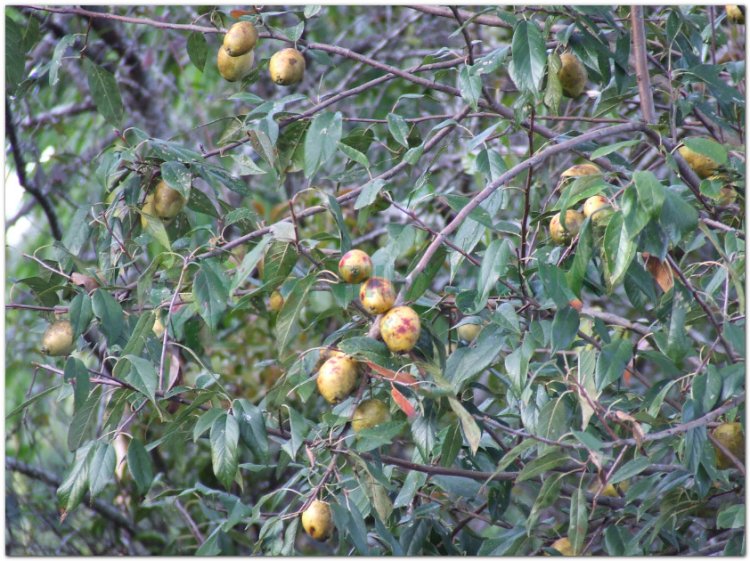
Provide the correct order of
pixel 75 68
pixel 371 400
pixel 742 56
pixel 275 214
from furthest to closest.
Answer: pixel 75 68, pixel 275 214, pixel 742 56, pixel 371 400

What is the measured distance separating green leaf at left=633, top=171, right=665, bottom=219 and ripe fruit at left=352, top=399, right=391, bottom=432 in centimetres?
46

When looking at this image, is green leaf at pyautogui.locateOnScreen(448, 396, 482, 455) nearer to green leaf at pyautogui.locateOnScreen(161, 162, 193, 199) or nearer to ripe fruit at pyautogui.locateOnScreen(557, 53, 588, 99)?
green leaf at pyautogui.locateOnScreen(161, 162, 193, 199)

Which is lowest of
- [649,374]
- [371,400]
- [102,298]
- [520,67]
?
[649,374]

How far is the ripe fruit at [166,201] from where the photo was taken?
159 centimetres

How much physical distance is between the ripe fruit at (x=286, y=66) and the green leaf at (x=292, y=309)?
52 cm

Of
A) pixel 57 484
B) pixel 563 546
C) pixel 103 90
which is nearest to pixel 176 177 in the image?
pixel 103 90

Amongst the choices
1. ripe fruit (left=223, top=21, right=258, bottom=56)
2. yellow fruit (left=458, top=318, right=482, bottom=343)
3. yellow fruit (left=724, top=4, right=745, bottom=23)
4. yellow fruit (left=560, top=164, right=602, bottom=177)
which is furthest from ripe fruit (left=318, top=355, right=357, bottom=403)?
yellow fruit (left=724, top=4, right=745, bottom=23)

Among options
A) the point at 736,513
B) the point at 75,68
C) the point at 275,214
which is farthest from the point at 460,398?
the point at 75,68

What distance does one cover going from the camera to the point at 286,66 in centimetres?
160

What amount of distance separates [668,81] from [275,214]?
1605 millimetres

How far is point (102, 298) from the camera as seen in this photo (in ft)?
4.50

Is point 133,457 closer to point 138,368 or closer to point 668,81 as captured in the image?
point 138,368

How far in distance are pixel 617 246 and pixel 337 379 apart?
400mm

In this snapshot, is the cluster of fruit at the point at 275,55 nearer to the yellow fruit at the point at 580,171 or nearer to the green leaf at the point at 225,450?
the yellow fruit at the point at 580,171
